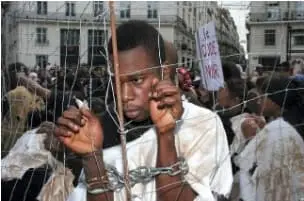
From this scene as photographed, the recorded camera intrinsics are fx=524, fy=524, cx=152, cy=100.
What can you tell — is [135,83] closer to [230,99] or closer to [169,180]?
[169,180]

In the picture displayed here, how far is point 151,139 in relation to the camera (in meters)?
1.11

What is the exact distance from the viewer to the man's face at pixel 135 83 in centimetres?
109

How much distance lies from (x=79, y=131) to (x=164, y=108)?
16cm

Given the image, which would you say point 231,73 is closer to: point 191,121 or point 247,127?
point 247,127

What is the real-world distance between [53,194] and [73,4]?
846mm

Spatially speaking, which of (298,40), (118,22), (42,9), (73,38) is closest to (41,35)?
(42,9)

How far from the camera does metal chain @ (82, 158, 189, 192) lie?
3.33ft

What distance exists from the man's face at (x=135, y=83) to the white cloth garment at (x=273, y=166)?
2.27 ft

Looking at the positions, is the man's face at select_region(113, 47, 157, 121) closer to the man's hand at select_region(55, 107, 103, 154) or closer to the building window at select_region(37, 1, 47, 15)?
the man's hand at select_region(55, 107, 103, 154)

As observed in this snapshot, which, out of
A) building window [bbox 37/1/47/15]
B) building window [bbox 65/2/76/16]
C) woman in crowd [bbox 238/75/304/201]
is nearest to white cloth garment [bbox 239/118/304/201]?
woman in crowd [bbox 238/75/304/201]

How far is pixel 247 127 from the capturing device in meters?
2.10

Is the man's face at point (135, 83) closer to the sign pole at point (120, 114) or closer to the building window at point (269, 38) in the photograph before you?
the sign pole at point (120, 114)

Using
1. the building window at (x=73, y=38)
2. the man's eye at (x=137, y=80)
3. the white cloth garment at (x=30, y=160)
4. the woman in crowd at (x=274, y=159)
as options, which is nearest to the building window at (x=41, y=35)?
the building window at (x=73, y=38)

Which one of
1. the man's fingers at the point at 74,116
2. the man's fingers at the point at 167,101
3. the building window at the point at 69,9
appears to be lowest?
the man's fingers at the point at 74,116
